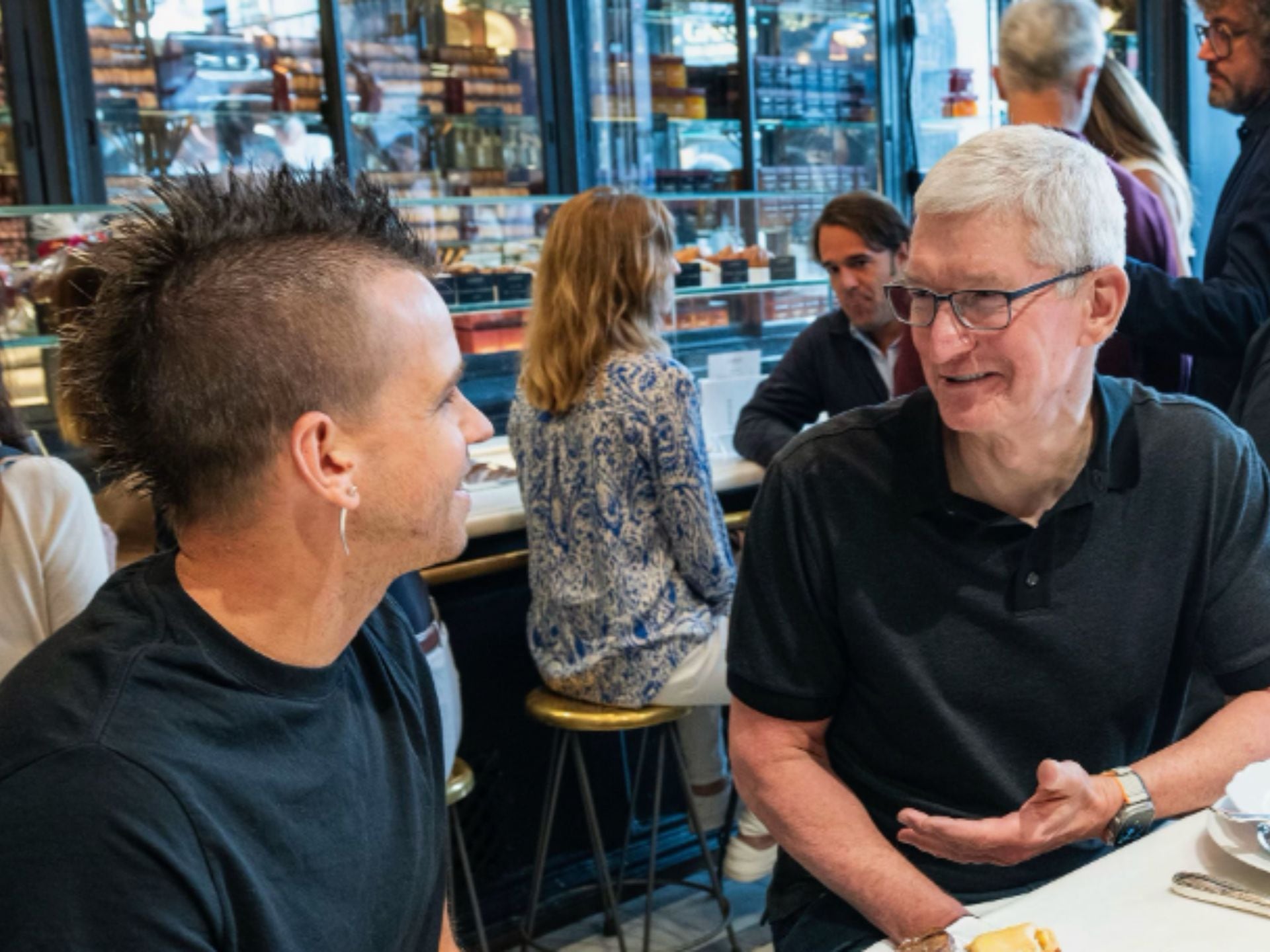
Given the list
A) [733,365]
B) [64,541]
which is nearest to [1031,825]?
[64,541]

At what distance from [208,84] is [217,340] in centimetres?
363

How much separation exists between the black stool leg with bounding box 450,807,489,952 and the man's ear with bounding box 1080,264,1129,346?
1806mm

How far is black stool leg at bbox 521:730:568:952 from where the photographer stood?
→ 3086 mm

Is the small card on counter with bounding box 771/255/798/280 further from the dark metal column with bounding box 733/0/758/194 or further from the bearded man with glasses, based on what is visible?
the bearded man with glasses

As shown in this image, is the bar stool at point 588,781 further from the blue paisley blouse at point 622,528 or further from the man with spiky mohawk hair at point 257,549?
the man with spiky mohawk hair at point 257,549

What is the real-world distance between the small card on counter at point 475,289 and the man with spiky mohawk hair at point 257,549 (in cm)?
243

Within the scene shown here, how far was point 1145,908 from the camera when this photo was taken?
1.28 meters

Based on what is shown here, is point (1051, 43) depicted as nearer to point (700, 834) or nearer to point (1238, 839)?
point (700, 834)

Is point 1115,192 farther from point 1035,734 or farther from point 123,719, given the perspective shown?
point 123,719

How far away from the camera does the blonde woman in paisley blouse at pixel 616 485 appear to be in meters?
2.93

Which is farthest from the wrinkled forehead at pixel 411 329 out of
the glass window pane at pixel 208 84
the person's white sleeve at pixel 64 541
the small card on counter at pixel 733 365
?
the glass window pane at pixel 208 84

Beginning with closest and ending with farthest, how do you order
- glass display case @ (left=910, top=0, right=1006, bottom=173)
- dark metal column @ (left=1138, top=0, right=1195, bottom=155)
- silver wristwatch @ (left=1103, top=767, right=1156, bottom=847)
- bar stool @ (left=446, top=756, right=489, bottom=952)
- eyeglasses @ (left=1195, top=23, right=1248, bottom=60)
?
silver wristwatch @ (left=1103, top=767, right=1156, bottom=847)
bar stool @ (left=446, top=756, right=489, bottom=952)
eyeglasses @ (left=1195, top=23, right=1248, bottom=60)
dark metal column @ (left=1138, top=0, right=1195, bottom=155)
glass display case @ (left=910, top=0, right=1006, bottom=173)

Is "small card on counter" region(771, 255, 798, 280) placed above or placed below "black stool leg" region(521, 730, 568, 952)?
above

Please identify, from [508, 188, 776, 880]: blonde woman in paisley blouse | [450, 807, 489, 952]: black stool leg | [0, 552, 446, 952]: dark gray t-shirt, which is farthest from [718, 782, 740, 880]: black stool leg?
[0, 552, 446, 952]: dark gray t-shirt
